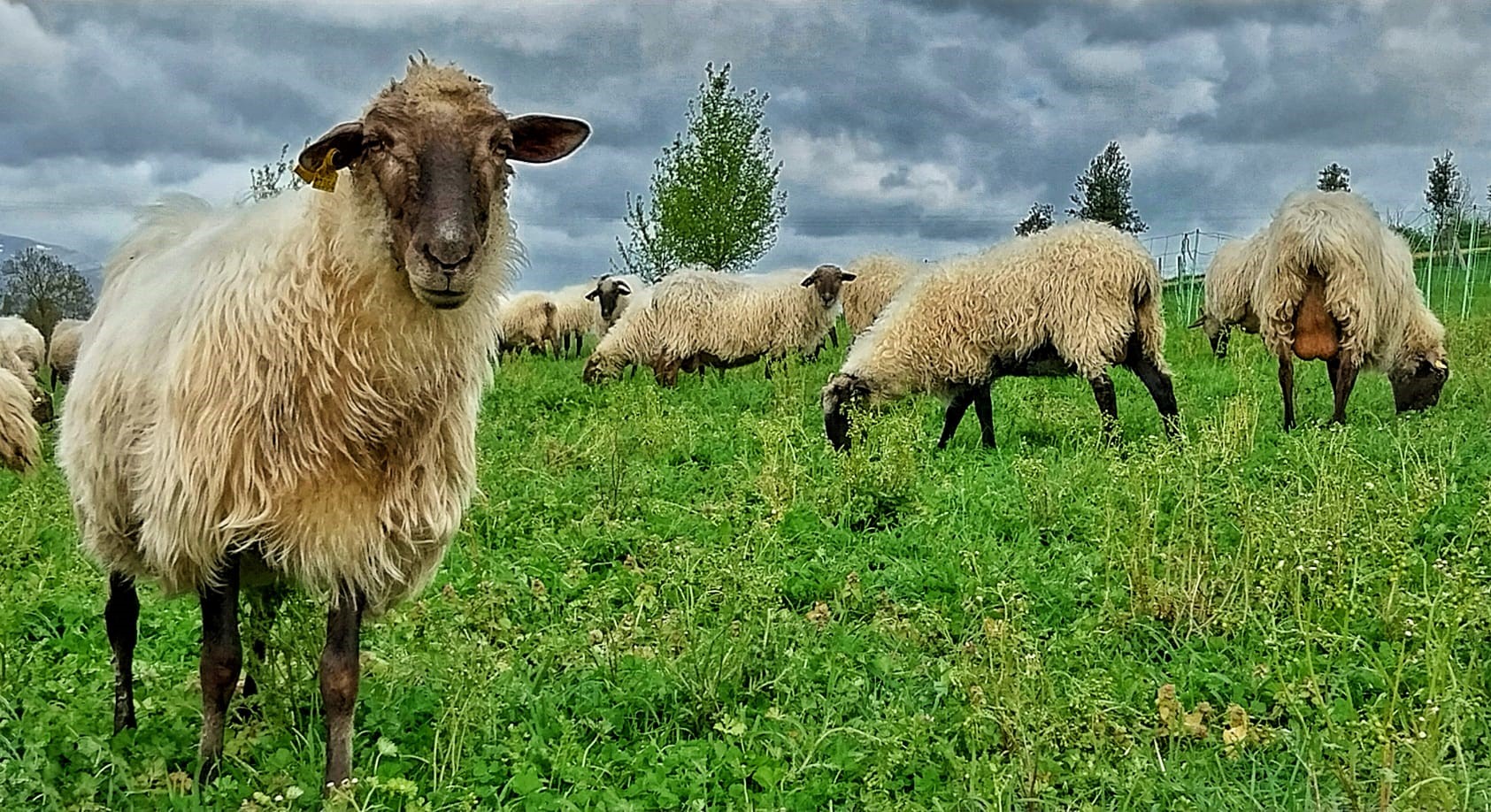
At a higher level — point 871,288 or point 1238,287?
point 871,288

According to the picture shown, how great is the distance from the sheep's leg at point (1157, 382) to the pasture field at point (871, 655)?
6.13ft

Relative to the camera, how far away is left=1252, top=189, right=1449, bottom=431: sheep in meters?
8.91

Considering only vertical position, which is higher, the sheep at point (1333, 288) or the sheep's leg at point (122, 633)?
the sheep at point (1333, 288)

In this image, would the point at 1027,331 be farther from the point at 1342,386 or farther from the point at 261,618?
the point at 261,618

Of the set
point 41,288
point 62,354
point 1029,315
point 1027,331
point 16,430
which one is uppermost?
point 41,288

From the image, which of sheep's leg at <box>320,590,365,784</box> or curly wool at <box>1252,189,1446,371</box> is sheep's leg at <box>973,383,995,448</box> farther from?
sheep's leg at <box>320,590,365,784</box>

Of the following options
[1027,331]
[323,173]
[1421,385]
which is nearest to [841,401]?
[1027,331]

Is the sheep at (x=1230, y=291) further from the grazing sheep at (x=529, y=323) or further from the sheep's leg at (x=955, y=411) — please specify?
the grazing sheep at (x=529, y=323)

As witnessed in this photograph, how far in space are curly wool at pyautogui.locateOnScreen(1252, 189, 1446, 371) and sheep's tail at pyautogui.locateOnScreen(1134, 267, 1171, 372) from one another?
957 millimetres

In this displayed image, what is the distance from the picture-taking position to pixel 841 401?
9281mm

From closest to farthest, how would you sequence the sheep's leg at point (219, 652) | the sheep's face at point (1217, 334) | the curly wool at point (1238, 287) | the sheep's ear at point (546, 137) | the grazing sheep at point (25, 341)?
the sheep's leg at point (219, 652)
the sheep's ear at point (546, 137)
the curly wool at point (1238, 287)
the sheep's face at point (1217, 334)
the grazing sheep at point (25, 341)

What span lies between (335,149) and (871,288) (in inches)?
613

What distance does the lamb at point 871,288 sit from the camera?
59.4 feet

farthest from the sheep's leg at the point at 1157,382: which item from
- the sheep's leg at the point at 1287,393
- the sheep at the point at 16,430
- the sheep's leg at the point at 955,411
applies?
the sheep at the point at 16,430
